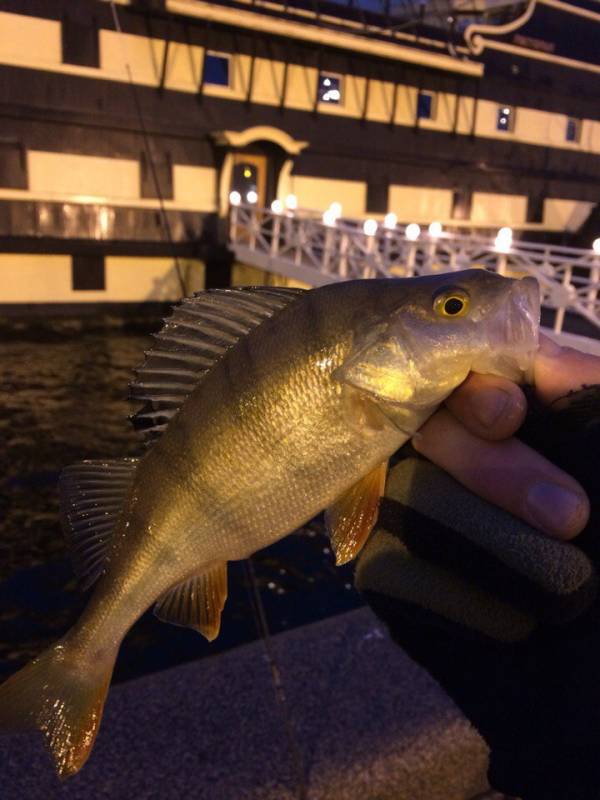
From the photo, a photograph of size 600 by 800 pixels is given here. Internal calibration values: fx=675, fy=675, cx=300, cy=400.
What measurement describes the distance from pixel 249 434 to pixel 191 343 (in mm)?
360

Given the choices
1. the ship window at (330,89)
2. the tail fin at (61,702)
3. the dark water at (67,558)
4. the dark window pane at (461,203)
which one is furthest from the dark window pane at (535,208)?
the tail fin at (61,702)

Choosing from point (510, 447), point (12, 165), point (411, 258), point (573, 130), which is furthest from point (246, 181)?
point (510, 447)

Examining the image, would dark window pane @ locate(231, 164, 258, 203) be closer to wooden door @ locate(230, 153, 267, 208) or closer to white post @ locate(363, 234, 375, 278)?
wooden door @ locate(230, 153, 267, 208)

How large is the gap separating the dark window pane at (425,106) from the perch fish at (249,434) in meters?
20.9

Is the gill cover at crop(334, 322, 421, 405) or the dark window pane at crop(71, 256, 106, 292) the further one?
the dark window pane at crop(71, 256, 106, 292)

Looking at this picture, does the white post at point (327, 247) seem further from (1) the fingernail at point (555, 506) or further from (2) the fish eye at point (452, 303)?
(1) the fingernail at point (555, 506)

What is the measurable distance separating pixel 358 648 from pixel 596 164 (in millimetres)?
27240

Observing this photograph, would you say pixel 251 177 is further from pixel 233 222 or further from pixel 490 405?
pixel 490 405

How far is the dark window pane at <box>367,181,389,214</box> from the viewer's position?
2025 cm

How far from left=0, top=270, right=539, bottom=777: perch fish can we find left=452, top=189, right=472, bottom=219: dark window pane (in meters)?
21.6

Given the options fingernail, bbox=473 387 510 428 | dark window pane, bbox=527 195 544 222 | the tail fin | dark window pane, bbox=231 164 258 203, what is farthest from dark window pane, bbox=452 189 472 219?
the tail fin

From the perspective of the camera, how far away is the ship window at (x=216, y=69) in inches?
682

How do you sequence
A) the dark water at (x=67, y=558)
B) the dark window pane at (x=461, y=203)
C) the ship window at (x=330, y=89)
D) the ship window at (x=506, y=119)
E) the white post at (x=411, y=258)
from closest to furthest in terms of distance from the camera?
1. the dark water at (x=67, y=558)
2. the white post at (x=411, y=258)
3. the ship window at (x=330, y=89)
4. the dark window pane at (x=461, y=203)
5. the ship window at (x=506, y=119)

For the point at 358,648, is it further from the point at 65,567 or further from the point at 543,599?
the point at 65,567
